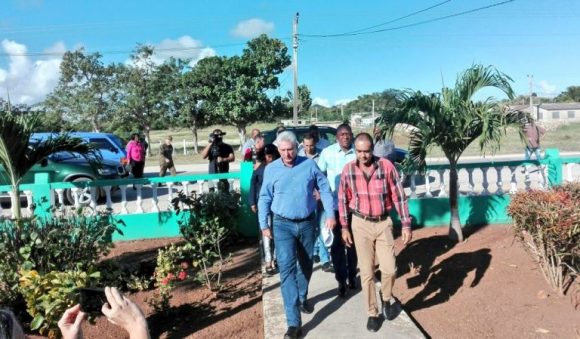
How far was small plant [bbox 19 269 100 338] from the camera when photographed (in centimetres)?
392

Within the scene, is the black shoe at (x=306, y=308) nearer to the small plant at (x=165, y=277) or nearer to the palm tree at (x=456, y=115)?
the small plant at (x=165, y=277)

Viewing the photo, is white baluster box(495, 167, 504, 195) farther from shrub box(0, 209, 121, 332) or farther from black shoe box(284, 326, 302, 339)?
shrub box(0, 209, 121, 332)

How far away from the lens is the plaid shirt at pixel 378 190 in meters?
4.20

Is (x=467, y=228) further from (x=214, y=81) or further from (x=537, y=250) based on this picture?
(x=214, y=81)

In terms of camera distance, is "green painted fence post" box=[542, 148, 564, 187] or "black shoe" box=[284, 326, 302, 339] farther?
"green painted fence post" box=[542, 148, 564, 187]

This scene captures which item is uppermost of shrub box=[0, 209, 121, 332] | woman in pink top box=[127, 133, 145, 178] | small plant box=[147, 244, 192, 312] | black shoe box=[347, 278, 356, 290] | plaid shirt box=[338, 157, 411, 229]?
woman in pink top box=[127, 133, 145, 178]

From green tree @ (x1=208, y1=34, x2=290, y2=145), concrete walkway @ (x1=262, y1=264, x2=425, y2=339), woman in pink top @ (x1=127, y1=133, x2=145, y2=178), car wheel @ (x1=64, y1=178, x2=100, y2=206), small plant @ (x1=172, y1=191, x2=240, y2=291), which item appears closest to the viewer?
concrete walkway @ (x1=262, y1=264, x2=425, y2=339)

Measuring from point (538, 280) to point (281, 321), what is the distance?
2.61m

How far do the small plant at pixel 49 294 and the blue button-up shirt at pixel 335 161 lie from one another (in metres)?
2.56

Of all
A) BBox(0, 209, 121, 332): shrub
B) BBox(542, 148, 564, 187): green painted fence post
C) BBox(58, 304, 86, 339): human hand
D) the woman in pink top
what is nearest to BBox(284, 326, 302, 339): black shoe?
BBox(0, 209, 121, 332): shrub

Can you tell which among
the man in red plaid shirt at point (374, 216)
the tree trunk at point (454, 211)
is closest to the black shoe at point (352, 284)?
the man in red plaid shirt at point (374, 216)

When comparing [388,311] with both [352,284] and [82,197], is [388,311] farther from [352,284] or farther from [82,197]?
[82,197]

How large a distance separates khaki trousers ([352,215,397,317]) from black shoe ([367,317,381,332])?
0.03 meters

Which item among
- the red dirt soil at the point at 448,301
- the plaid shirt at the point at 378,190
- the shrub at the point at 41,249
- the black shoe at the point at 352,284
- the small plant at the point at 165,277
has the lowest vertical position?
the red dirt soil at the point at 448,301
